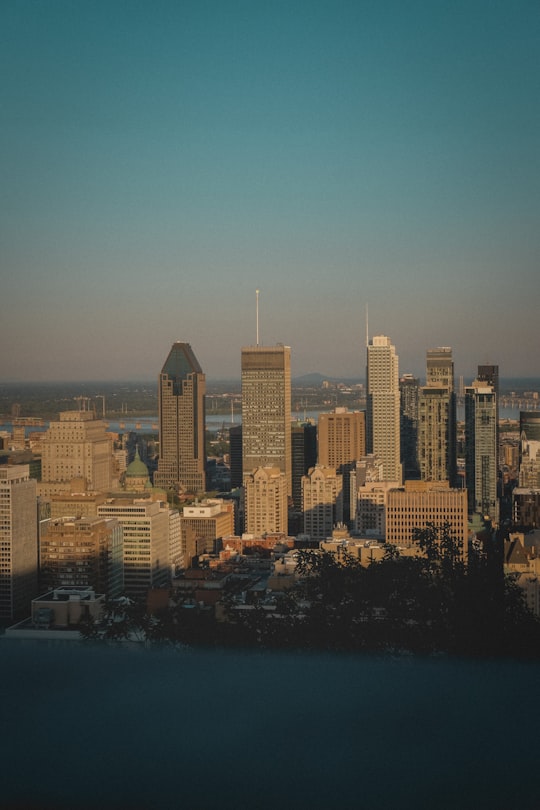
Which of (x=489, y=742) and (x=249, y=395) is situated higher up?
(x=249, y=395)

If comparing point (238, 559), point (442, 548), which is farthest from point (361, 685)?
point (238, 559)

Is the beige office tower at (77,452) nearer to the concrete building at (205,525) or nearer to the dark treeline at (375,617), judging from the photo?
the concrete building at (205,525)

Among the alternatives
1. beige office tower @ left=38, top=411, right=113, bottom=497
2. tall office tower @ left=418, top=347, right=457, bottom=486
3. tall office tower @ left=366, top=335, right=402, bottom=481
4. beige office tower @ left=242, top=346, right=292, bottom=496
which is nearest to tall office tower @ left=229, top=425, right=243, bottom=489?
beige office tower @ left=242, top=346, right=292, bottom=496

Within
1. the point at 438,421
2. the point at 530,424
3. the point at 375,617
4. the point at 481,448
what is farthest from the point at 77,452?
the point at 375,617

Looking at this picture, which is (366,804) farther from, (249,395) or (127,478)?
(249,395)

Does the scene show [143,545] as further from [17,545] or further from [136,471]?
[136,471]

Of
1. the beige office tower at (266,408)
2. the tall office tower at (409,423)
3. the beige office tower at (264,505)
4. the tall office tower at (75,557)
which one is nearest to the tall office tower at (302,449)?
the beige office tower at (266,408)

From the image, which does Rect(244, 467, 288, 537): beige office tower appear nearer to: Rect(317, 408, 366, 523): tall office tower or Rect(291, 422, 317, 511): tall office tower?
Rect(291, 422, 317, 511): tall office tower
